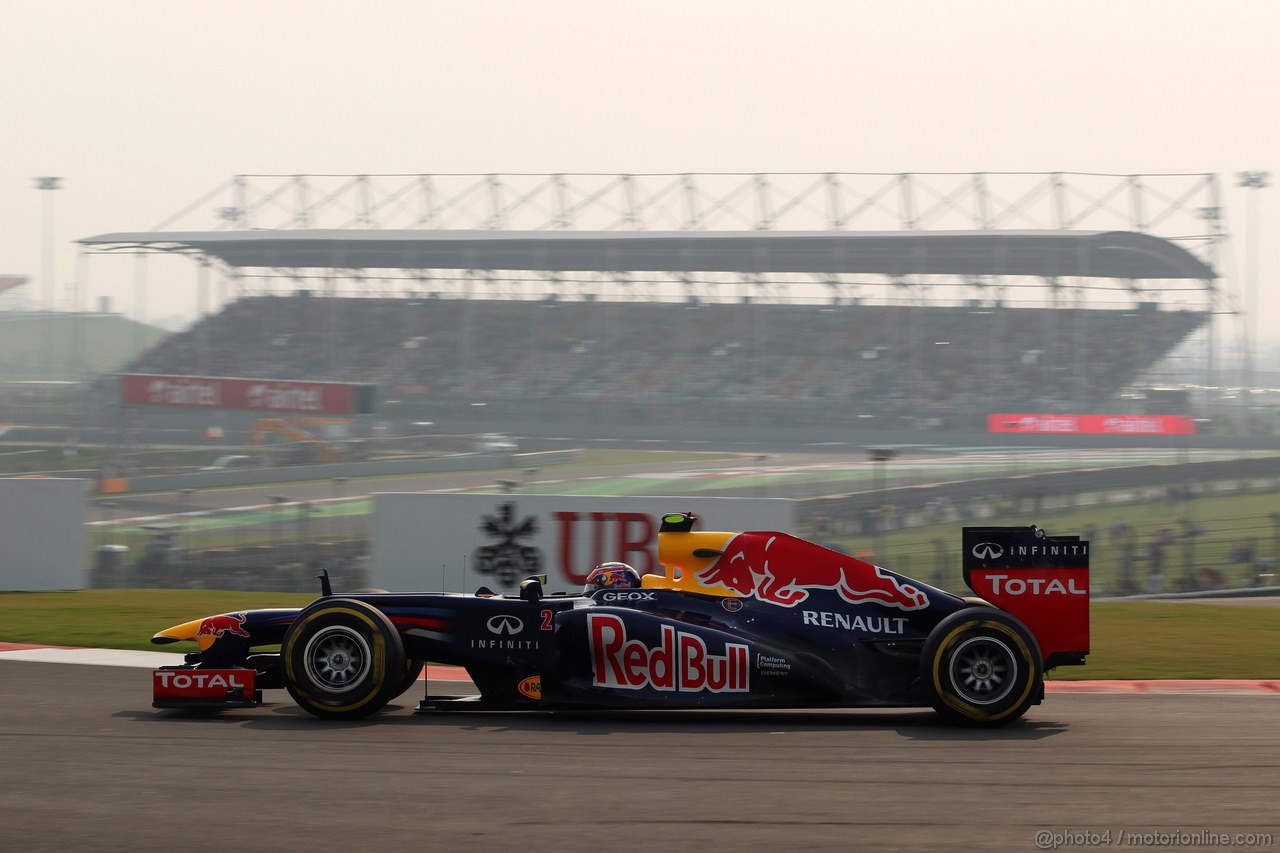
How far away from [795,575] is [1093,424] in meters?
37.4

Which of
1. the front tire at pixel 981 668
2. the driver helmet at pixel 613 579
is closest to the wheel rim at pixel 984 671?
the front tire at pixel 981 668

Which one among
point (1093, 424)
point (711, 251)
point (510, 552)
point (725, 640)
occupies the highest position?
point (711, 251)

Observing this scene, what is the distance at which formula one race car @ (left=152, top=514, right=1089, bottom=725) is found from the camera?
7.22 metres

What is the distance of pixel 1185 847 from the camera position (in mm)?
4746

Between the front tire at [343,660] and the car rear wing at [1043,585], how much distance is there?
3.43m

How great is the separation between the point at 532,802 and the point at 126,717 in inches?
134

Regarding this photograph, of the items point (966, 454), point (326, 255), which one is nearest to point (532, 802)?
point (966, 454)

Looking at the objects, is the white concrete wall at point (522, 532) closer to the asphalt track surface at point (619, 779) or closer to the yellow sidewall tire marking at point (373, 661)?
the asphalt track surface at point (619, 779)

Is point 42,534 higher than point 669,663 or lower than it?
higher

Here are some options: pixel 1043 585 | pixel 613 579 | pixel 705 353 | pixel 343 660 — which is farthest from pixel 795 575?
pixel 705 353

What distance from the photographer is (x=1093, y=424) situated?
4219 cm

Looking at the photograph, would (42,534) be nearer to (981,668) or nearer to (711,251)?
(981,668)

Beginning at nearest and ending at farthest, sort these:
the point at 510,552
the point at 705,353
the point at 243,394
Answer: the point at 510,552 → the point at 243,394 → the point at 705,353

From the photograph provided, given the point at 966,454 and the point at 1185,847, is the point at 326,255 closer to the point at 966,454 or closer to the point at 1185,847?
the point at 966,454
